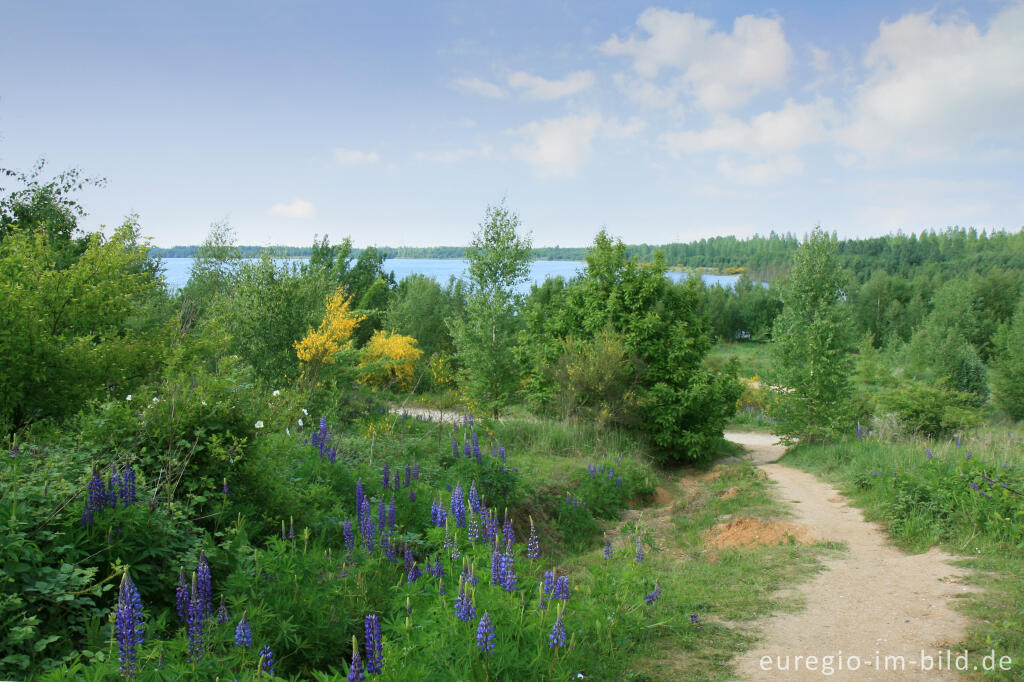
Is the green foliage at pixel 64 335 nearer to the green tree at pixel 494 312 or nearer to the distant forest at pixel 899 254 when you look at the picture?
the green tree at pixel 494 312

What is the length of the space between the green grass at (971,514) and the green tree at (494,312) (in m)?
15.5

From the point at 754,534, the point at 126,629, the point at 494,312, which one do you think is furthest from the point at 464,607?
the point at 494,312

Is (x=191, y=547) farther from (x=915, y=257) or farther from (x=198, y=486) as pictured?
(x=915, y=257)

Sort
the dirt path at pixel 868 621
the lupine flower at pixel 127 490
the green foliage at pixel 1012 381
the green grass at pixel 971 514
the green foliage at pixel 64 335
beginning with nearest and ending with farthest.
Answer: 1. the lupine flower at pixel 127 490
2. the dirt path at pixel 868 621
3. the green grass at pixel 971 514
4. the green foliage at pixel 64 335
5. the green foliage at pixel 1012 381

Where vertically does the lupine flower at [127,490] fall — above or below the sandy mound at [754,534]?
above

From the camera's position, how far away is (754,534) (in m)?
8.17

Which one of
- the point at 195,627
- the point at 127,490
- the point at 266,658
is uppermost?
the point at 127,490

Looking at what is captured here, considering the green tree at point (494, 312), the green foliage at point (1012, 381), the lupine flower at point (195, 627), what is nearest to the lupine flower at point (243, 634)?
the lupine flower at point (195, 627)

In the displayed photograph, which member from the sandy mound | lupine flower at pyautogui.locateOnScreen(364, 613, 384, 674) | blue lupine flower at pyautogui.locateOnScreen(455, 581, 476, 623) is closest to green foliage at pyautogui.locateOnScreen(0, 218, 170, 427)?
lupine flower at pyautogui.locateOnScreen(364, 613, 384, 674)

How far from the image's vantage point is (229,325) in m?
13.9

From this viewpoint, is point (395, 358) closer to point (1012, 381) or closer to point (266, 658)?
point (266, 658)

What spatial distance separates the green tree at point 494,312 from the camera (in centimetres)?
2472

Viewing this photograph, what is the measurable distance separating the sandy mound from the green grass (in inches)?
47.9

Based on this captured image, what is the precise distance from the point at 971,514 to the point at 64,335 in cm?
1206
